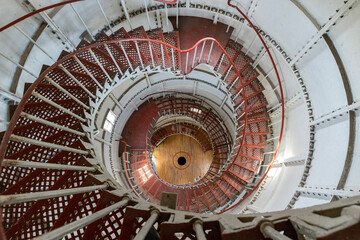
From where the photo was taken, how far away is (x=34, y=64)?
4980 millimetres

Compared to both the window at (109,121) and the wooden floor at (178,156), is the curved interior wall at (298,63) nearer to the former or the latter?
the window at (109,121)

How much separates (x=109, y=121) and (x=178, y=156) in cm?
757

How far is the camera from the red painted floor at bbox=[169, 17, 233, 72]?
7.11 metres

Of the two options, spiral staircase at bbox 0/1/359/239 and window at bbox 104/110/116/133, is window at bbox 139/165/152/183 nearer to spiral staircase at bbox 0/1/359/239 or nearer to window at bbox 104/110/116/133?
spiral staircase at bbox 0/1/359/239

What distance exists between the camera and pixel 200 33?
7.36m

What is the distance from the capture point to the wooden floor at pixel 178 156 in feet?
47.4

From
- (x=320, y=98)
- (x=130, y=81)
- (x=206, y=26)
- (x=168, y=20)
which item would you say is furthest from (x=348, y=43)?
(x=130, y=81)

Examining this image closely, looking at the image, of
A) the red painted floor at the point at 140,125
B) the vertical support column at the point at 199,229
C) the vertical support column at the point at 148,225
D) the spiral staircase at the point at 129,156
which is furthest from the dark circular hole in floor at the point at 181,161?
the vertical support column at the point at 199,229

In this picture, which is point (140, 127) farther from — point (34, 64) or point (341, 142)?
point (341, 142)

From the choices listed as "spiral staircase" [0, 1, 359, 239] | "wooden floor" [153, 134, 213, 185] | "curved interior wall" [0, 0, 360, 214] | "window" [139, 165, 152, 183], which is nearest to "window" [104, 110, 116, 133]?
"spiral staircase" [0, 1, 359, 239]

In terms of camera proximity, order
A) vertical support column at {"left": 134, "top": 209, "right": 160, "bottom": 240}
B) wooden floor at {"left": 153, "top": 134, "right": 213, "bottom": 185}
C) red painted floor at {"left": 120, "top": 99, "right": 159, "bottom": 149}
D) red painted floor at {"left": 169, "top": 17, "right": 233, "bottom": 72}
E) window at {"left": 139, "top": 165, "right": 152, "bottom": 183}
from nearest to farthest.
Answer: vertical support column at {"left": 134, "top": 209, "right": 160, "bottom": 240}, red painted floor at {"left": 169, "top": 17, "right": 233, "bottom": 72}, window at {"left": 139, "top": 165, "right": 152, "bottom": 183}, red painted floor at {"left": 120, "top": 99, "right": 159, "bottom": 149}, wooden floor at {"left": 153, "top": 134, "right": 213, "bottom": 185}

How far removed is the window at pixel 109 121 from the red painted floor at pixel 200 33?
4.17m

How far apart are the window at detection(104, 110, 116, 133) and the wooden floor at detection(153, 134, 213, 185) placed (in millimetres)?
6609

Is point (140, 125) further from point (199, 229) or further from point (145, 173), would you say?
point (199, 229)
